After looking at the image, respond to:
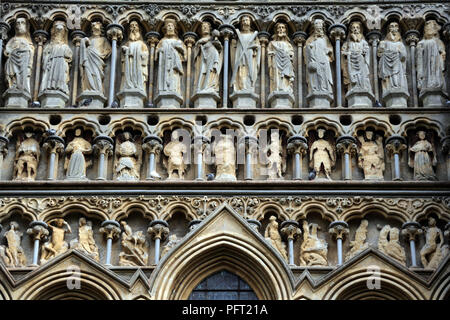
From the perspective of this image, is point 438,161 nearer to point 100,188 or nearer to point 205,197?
point 205,197

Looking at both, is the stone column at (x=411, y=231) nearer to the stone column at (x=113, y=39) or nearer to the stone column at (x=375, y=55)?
the stone column at (x=375, y=55)

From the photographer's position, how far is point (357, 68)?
840 inches

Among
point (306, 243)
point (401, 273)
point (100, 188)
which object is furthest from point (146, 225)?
point (401, 273)

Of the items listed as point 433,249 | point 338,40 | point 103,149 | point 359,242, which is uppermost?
point 338,40

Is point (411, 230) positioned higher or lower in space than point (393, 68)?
lower

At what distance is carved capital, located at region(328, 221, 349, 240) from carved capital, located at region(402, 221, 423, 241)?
72cm

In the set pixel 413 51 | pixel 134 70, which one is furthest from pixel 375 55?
pixel 134 70

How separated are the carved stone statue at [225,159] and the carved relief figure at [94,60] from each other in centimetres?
173

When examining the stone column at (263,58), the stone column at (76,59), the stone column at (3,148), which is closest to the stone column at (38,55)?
the stone column at (76,59)

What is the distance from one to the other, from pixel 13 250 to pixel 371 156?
186 inches

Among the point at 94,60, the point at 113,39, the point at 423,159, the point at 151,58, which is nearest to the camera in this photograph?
the point at 423,159

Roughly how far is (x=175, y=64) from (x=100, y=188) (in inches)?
84.4

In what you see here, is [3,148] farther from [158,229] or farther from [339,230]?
[339,230]
